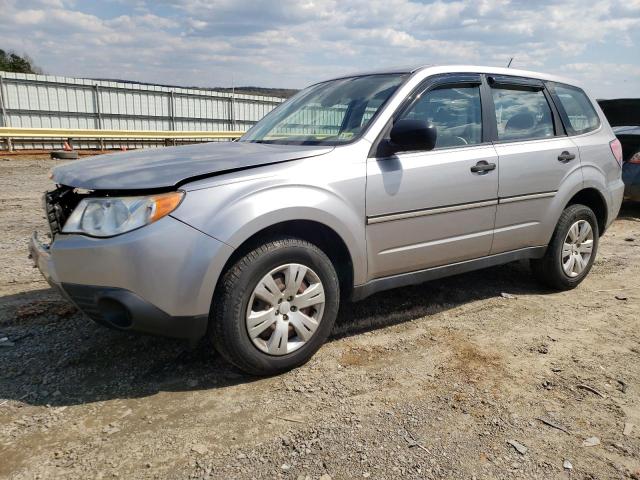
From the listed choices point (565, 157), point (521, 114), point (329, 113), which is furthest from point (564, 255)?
point (329, 113)

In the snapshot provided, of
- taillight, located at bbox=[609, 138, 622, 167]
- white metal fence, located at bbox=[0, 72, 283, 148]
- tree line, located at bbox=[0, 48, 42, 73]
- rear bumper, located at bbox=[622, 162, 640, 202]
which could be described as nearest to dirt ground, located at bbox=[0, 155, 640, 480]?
taillight, located at bbox=[609, 138, 622, 167]

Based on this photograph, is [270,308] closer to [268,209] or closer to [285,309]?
[285,309]

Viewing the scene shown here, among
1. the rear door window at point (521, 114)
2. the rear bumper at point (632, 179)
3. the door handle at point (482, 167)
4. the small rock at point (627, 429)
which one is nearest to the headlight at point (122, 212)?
the door handle at point (482, 167)

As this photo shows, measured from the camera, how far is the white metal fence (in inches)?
696

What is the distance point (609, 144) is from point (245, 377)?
390 centimetres

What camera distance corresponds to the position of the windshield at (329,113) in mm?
3432

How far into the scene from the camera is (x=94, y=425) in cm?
248

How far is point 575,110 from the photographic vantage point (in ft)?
15.1

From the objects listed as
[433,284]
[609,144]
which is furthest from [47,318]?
[609,144]

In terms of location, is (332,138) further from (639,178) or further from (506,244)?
(639,178)

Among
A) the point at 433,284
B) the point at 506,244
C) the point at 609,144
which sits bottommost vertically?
the point at 433,284

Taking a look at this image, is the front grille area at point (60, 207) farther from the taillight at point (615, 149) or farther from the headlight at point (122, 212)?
the taillight at point (615, 149)

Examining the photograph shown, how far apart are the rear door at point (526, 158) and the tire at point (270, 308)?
64.2 inches

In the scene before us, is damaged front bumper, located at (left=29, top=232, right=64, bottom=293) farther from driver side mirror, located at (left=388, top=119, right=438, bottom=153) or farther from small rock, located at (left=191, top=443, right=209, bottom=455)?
driver side mirror, located at (left=388, top=119, right=438, bottom=153)
